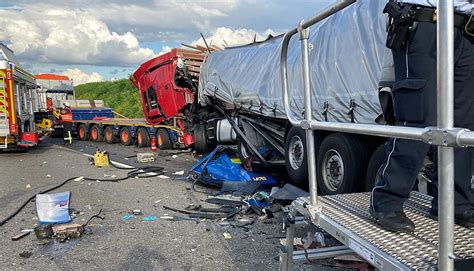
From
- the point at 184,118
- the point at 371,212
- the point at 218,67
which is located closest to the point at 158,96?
the point at 184,118

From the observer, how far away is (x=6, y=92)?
13.9 meters

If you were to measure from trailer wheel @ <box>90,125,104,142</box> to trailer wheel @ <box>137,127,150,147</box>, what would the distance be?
3.33 m

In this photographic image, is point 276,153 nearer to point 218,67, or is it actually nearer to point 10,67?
Result: point 218,67

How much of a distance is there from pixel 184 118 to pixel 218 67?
350cm

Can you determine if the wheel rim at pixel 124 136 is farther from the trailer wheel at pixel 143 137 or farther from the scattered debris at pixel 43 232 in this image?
the scattered debris at pixel 43 232

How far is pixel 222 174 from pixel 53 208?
8.92ft

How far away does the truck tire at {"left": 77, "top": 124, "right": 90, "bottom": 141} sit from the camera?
19.7m

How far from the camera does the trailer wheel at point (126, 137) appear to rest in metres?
17.0

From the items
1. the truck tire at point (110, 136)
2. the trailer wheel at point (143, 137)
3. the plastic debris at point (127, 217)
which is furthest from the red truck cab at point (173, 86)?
the plastic debris at point (127, 217)

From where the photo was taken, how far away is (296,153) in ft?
22.7

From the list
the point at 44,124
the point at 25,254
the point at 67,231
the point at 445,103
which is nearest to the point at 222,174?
the point at 67,231

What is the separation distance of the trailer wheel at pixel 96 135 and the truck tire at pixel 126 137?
157 cm

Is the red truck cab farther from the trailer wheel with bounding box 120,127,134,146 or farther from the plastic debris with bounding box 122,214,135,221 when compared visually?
the plastic debris with bounding box 122,214,135,221

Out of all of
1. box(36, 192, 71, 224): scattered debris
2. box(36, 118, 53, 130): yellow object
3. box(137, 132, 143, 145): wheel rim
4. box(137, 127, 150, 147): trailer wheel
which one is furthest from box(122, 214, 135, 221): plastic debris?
box(36, 118, 53, 130): yellow object
